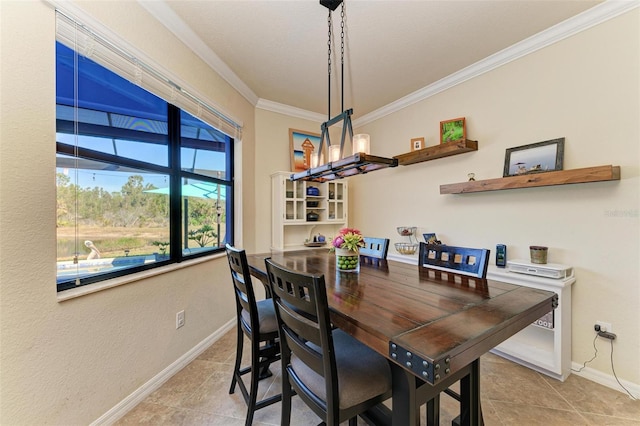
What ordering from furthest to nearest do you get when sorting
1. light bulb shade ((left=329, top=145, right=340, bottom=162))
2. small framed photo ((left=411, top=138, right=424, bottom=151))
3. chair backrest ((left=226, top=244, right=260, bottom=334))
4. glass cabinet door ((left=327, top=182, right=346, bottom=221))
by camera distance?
glass cabinet door ((left=327, top=182, right=346, bottom=221)) → small framed photo ((left=411, top=138, right=424, bottom=151)) → light bulb shade ((left=329, top=145, right=340, bottom=162)) → chair backrest ((left=226, top=244, right=260, bottom=334))

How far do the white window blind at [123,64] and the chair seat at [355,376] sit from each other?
200 centimetres

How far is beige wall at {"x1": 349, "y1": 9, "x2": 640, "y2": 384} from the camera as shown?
184 cm

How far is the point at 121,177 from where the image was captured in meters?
1.76

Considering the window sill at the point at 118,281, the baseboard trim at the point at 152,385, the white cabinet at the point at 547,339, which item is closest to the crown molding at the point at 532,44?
the white cabinet at the point at 547,339

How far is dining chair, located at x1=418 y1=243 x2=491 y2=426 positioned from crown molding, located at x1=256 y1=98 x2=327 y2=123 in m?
2.71

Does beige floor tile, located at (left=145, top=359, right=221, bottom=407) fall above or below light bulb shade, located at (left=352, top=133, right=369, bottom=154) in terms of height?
below

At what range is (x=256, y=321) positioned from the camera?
1.56 m

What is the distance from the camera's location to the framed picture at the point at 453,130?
109 inches

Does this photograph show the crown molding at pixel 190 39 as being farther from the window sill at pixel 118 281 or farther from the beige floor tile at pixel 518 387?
the beige floor tile at pixel 518 387

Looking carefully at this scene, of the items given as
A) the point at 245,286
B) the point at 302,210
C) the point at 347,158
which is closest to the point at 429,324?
the point at 245,286

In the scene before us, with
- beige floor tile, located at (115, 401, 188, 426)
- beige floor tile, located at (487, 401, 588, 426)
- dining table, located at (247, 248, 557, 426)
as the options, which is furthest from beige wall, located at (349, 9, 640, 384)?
beige floor tile, located at (115, 401, 188, 426)

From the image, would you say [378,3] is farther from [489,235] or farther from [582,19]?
[489,235]

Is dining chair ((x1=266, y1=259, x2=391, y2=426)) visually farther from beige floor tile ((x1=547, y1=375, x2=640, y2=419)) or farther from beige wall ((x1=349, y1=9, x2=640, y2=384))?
beige wall ((x1=349, y1=9, x2=640, y2=384))

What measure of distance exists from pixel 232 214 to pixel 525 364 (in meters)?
3.23
